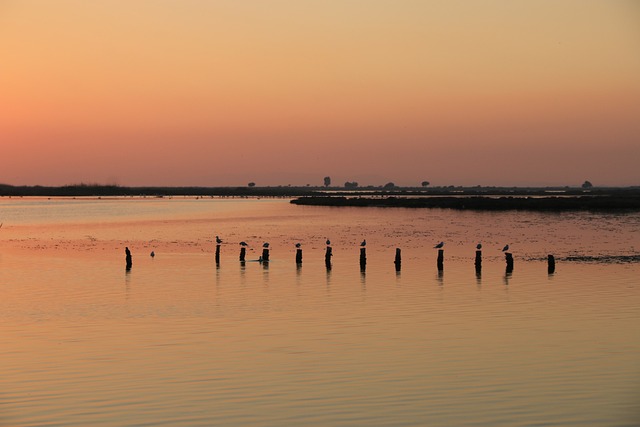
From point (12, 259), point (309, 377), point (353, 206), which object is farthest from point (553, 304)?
point (353, 206)

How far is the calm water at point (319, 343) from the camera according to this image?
1521 centimetres

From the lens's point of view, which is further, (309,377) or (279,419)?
(309,377)

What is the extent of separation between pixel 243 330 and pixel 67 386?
24.2ft

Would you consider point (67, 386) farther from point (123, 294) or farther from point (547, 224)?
point (547, 224)

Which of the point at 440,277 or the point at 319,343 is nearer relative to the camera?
the point at 319,343

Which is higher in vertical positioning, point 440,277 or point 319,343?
point 319,343

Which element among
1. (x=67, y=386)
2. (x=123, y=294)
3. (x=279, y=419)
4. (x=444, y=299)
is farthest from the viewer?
(x=123, y=294)

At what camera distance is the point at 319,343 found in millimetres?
21453

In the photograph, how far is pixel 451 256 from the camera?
157 ft

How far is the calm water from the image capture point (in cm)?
1521

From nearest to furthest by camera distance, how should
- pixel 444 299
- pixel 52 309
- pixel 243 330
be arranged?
pixel 243 330
pixel 52 309
pixel 444 299

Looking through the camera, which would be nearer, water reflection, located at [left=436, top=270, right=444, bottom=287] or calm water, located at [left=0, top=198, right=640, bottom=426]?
calm water, located at [left=0, top=198, right=640, bottom=426]

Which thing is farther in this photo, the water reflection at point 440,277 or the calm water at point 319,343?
the water reflection at point 440,277

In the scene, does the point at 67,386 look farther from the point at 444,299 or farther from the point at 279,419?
the point at 444,299
